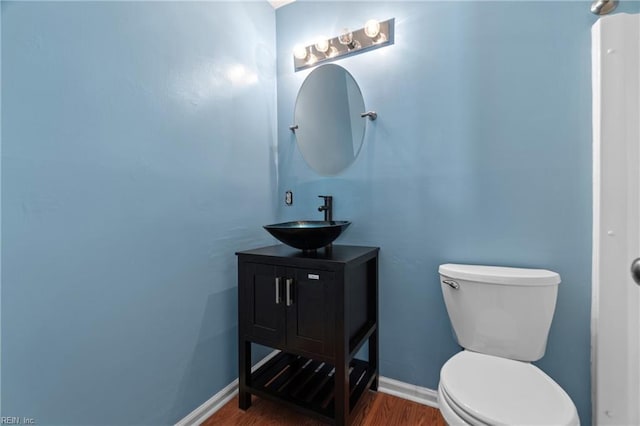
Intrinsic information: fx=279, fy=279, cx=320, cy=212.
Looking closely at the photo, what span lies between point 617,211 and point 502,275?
0.45 metres

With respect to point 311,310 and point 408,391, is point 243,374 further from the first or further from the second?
point 408,391

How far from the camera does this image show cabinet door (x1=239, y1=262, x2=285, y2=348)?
1.34 m

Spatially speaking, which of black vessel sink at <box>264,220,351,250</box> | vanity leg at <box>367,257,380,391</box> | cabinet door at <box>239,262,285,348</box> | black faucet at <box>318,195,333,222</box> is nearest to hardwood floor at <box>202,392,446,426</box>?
vanity leg at <box>367,257,380,391</box>

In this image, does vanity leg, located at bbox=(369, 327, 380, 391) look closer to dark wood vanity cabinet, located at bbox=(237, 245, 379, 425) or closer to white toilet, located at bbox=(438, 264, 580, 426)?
dark wood vanity cabinet, located at bbox=(237, 245, 379, 425)

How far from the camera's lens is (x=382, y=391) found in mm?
1573

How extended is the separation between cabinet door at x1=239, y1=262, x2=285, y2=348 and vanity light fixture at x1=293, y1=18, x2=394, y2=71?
1329 mm

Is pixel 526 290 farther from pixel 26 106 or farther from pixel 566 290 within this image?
pixel 26 106

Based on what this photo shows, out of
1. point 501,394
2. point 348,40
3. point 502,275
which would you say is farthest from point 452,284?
point 348,40

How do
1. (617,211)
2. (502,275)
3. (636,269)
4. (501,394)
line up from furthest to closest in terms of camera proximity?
1. (502,275)
2. (617,211)
3. (501,394)
4. (636,269)

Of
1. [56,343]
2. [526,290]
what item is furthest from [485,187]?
[56,343]

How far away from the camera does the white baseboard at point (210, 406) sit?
4.33 feet

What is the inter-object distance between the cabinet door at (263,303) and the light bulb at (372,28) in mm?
1381

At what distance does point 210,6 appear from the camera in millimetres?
1474

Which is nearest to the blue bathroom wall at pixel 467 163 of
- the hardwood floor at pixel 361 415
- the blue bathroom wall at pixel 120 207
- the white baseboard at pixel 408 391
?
the white baseboard at pixel 408 391
